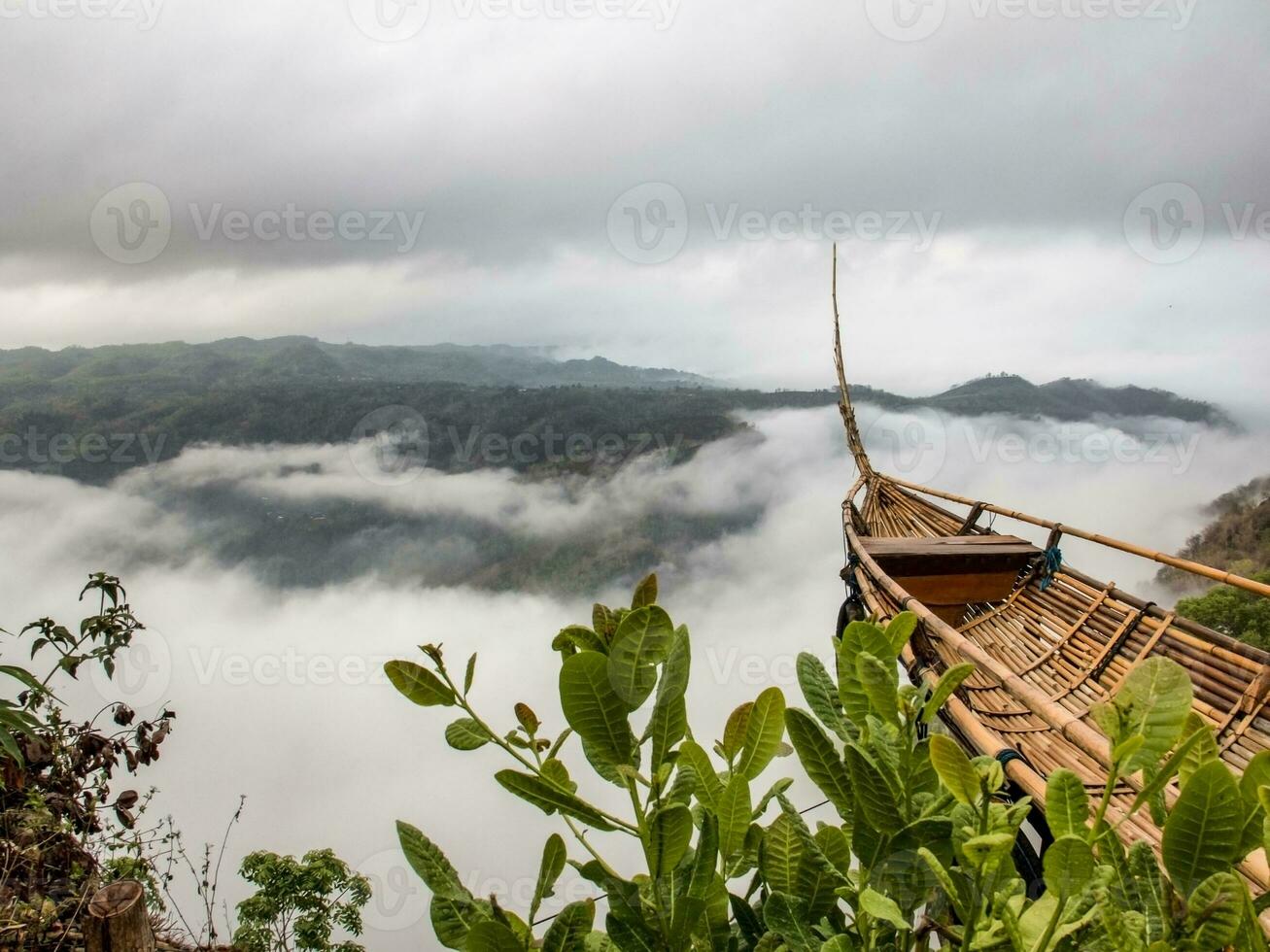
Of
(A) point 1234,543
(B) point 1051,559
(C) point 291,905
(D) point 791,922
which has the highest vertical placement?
(D) point 791,922

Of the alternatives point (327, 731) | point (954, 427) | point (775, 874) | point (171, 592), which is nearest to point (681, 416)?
point (954, 427)

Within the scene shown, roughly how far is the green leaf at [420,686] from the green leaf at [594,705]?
3.5 inches

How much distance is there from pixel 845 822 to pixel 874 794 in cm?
8

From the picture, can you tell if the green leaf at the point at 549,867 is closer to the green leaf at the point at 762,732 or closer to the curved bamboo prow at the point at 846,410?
the green leaf at the point at 762,732

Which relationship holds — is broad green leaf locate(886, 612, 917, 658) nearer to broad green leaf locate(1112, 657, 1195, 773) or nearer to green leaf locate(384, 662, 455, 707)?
broad green leaf locate(1112, 657, 1195, 773)

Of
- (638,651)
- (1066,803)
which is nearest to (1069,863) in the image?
(1066,803)

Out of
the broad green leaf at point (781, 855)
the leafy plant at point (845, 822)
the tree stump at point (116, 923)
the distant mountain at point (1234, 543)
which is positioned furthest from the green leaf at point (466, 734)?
the distant mountain at point (1234, 543)

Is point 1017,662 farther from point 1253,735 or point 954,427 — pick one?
point 954,427

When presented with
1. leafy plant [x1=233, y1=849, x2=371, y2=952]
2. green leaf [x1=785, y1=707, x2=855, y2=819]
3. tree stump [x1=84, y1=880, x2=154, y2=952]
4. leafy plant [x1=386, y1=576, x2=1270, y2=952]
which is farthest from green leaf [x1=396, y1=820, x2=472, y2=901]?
leafy plant [x1=233, y1=849, x2=371, y2=952]

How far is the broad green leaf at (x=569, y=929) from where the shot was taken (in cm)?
47

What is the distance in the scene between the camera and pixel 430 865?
50 cm

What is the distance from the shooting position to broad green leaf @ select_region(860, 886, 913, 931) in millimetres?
426

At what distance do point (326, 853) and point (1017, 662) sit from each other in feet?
12.5

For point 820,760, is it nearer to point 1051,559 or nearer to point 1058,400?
point 1051,559
